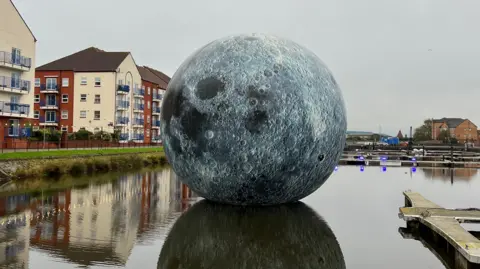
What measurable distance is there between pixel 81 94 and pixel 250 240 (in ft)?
172

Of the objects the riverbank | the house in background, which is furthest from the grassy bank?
the house in background

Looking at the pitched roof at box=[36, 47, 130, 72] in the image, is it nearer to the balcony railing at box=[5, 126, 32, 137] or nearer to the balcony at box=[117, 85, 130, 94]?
the balcony at box=[117, 85, 130, 94]

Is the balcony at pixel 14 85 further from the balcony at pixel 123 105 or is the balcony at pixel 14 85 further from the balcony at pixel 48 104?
the balcony at pixel 123 105

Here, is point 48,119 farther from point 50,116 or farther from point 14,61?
point 14,61

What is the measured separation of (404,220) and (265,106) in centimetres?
476

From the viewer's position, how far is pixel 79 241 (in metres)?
8.85

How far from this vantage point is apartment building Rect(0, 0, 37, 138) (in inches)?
1419

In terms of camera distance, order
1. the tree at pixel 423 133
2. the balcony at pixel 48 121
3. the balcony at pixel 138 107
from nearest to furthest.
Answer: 1. the balcony at pixel 48 121
2. the balcony at pixel 138 107
3. the tree at pixel 423 133

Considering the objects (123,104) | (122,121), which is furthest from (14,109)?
(123,104)

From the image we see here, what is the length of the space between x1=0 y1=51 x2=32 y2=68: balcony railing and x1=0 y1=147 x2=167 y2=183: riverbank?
40.3 feet

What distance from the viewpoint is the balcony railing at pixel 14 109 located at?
118 feet

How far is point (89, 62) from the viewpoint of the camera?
191ft

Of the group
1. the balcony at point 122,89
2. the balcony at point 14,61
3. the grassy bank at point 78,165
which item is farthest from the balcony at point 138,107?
the grassy bank at point 78,165

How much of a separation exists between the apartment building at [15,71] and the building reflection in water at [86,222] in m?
23.4
